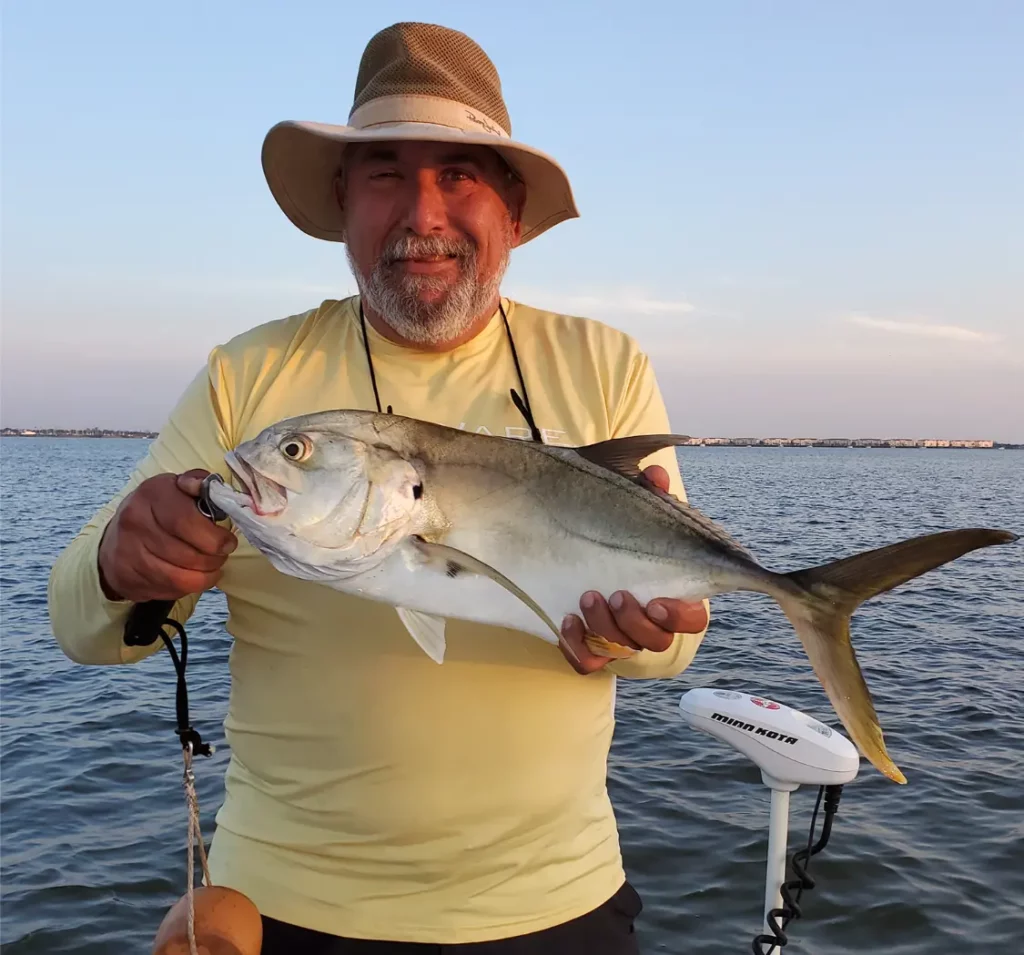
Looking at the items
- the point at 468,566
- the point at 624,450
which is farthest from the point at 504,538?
the point at 624,450

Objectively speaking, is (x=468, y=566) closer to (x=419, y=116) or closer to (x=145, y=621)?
(x=145, y=621)

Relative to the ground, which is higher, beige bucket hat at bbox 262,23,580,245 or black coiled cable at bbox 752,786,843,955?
beige bucket hat at bbox 262,23,580,245

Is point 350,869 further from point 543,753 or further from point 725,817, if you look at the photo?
point 725,817

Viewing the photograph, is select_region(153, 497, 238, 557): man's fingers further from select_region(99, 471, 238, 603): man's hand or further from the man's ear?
the man's ear

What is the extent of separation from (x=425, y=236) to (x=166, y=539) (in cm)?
138

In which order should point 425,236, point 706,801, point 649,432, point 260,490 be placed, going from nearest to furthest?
1. point 260,490
2. point 425,236
3. point 649,432
4. point 706,801

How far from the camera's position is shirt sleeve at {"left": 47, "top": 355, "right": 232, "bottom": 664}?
8.63 feet

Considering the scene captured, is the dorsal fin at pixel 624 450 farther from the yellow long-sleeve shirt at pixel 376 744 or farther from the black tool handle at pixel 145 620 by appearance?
the black tool handle at pixel 145 620

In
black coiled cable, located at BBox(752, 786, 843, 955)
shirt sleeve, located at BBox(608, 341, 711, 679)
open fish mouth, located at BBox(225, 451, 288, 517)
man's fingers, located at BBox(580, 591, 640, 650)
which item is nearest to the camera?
open fish mouth, located at BBox(225, 451, 288, 517)

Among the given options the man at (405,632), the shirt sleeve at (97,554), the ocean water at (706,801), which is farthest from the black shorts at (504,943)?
the ocean water at (706,801)

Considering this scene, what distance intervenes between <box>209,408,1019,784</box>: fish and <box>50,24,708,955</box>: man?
0.14 meters

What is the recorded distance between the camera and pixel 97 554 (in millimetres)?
2561

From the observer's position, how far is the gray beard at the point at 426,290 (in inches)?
122

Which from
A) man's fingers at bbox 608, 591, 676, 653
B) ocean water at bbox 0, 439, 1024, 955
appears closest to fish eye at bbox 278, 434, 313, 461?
man's fingers at bbox 608, 591, 676, 653
